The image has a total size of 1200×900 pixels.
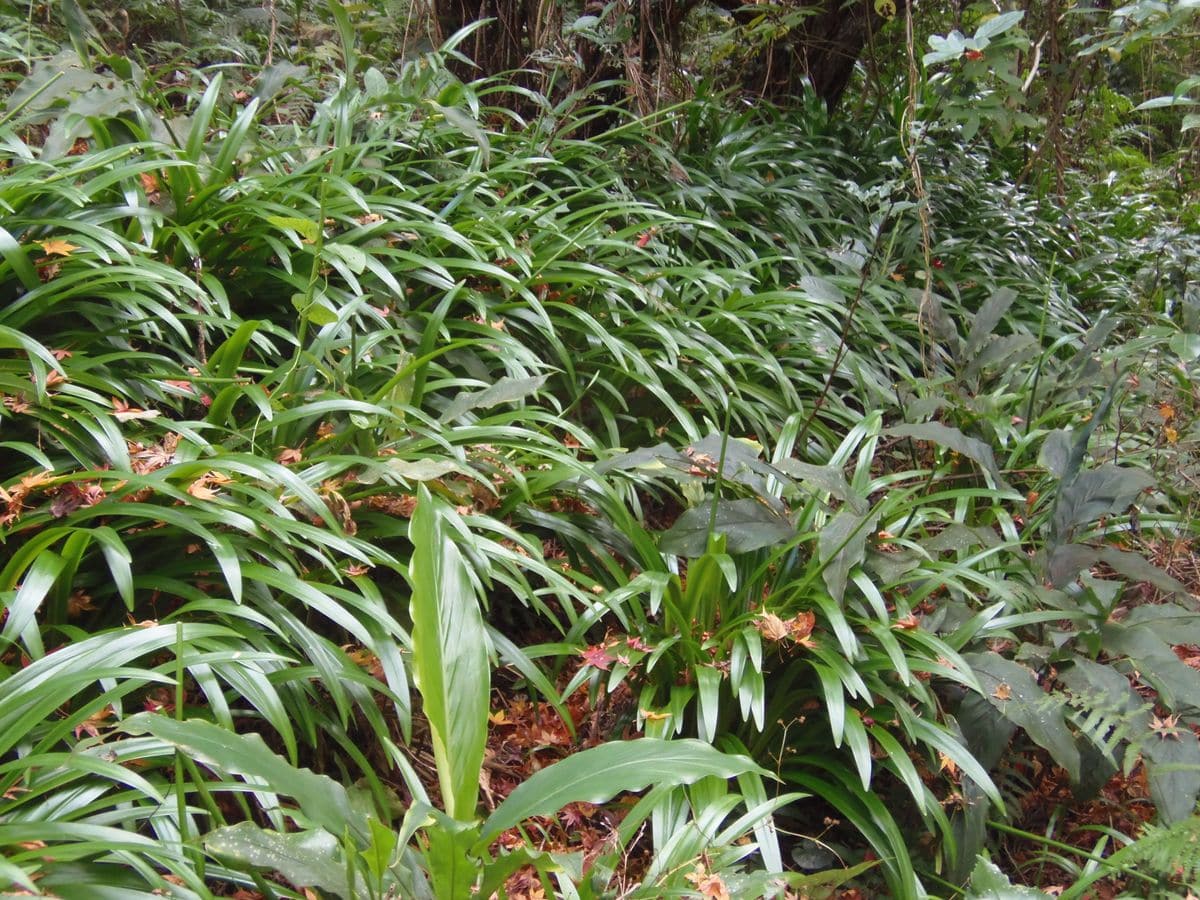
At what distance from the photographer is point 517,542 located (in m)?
2.08

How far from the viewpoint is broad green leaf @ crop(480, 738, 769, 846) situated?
50.1 inches

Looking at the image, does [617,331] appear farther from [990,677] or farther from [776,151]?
[776,151]

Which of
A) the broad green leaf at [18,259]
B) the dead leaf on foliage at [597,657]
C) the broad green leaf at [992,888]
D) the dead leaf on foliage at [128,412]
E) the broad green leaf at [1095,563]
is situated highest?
the broad green leaf at [18,259]

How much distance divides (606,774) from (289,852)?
44 cm

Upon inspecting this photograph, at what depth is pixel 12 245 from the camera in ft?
6.59

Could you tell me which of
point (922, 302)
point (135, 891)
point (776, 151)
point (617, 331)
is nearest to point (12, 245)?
point (135, 891)

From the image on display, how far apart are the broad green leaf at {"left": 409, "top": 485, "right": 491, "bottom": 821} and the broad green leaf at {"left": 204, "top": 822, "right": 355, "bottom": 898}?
173 millimetres

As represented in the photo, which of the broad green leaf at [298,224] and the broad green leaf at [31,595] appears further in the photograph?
the broad green leaf at [298,224]

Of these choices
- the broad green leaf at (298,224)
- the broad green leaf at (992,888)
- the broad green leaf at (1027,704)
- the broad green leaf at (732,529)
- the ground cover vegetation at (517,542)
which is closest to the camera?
the ground cover vegetation at (517,542)

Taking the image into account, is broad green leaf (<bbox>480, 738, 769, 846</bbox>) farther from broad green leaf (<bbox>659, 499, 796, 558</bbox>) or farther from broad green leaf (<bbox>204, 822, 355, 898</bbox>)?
broad green leaf (<bbox>659, 499, 796, 558</bbox>)

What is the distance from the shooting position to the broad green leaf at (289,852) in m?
1.19

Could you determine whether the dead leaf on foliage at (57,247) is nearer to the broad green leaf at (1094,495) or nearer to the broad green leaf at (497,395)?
the broad green leaf at (497,395)

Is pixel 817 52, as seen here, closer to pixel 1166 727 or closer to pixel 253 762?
pixel 1166 727

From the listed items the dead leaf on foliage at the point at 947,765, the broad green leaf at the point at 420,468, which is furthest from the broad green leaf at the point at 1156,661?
the broad green leaf at the point at 420,468
